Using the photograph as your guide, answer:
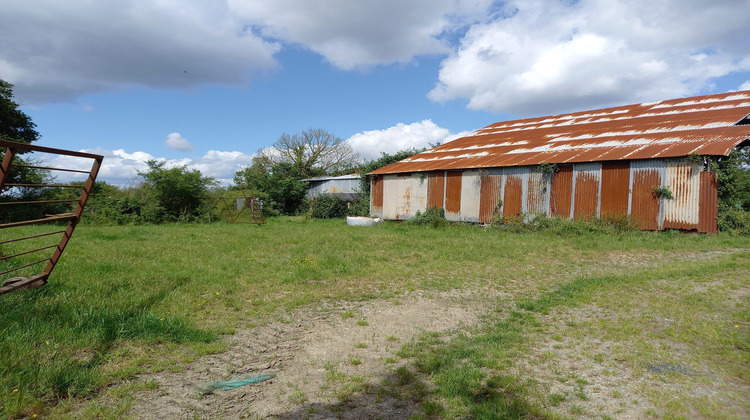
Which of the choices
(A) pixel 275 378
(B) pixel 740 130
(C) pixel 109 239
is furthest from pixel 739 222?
(C) pixel 109 239

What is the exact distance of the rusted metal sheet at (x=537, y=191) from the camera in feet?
59.5

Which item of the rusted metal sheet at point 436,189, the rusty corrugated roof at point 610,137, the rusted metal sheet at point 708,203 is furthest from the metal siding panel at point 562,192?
the rusted metal sheet at point 436,189

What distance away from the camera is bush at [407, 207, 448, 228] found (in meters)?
21.0

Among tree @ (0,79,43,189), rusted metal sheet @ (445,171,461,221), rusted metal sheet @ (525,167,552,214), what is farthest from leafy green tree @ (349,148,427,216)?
tree @ (0,79,43,189)

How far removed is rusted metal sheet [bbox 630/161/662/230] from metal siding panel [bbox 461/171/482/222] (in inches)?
267

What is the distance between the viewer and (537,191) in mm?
18375

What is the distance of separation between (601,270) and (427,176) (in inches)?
568

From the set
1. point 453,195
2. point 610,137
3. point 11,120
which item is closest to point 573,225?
point 610,137

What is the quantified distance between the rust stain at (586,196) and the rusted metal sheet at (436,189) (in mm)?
6959

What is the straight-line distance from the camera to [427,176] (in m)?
23.0

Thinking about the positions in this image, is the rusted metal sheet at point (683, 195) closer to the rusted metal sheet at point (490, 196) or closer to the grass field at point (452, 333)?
the grass field at point (452, 333)

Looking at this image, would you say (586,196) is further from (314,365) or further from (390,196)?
(314,365)

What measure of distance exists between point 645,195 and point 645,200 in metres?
0.19

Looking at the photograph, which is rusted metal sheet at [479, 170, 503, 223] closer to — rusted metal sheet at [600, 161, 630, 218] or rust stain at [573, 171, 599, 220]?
rust stain at [573, 171, 599, 220]
